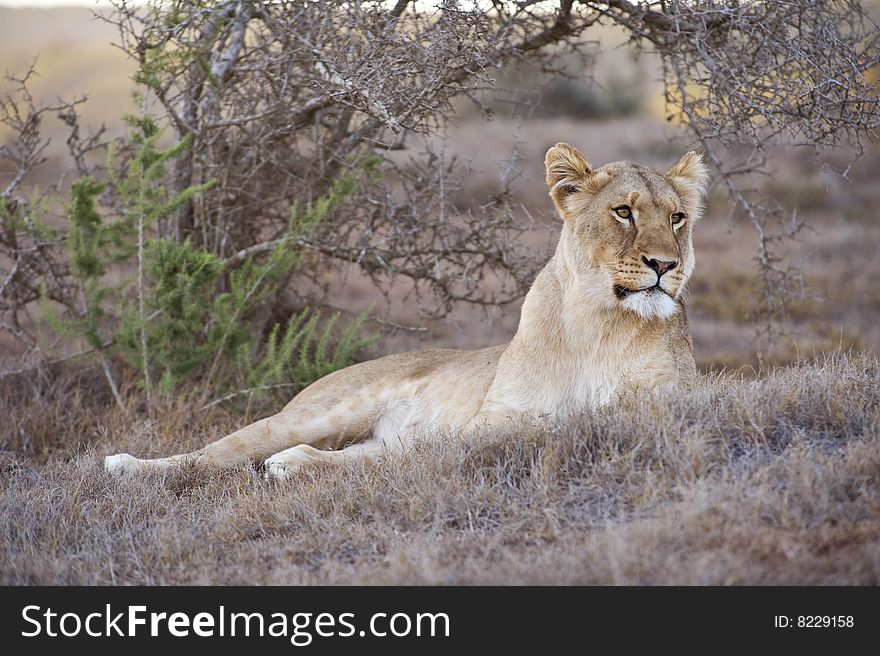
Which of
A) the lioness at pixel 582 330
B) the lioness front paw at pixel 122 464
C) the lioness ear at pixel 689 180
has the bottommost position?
the lioness front paw at pixel 122 464

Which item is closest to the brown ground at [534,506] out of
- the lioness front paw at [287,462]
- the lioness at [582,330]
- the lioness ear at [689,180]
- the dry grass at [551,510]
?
the dry grass at [551,510]

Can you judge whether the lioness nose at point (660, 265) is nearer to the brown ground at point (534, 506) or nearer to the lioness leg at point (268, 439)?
the brown ground at point (534, 506)

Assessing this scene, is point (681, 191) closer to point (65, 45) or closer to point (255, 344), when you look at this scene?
point (255, 344)

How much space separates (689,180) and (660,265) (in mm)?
763

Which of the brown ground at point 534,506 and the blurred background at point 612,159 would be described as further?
the blurred background at point 612,159

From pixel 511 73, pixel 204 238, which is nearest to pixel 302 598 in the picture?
pixel 204 238

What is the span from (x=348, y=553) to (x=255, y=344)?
356 centimetres

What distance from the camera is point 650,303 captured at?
14.8 feet

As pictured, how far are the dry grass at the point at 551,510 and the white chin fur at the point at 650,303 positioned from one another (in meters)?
0.41

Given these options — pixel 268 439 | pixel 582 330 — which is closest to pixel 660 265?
pixel 582 330

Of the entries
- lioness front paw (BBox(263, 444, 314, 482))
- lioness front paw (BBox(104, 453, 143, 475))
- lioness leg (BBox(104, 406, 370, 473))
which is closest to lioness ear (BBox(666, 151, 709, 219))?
lioness leg (BBox(104, 406, 370, 473))

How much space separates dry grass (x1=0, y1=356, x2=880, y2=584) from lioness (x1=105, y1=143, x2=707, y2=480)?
32 centimetres

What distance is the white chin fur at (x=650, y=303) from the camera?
4.49 metres

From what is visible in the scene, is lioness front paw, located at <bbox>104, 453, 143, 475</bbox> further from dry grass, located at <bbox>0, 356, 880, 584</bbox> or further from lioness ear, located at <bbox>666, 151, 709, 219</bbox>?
lioness ear, located at <bbox>666, 151, 709, 219</bbox>
